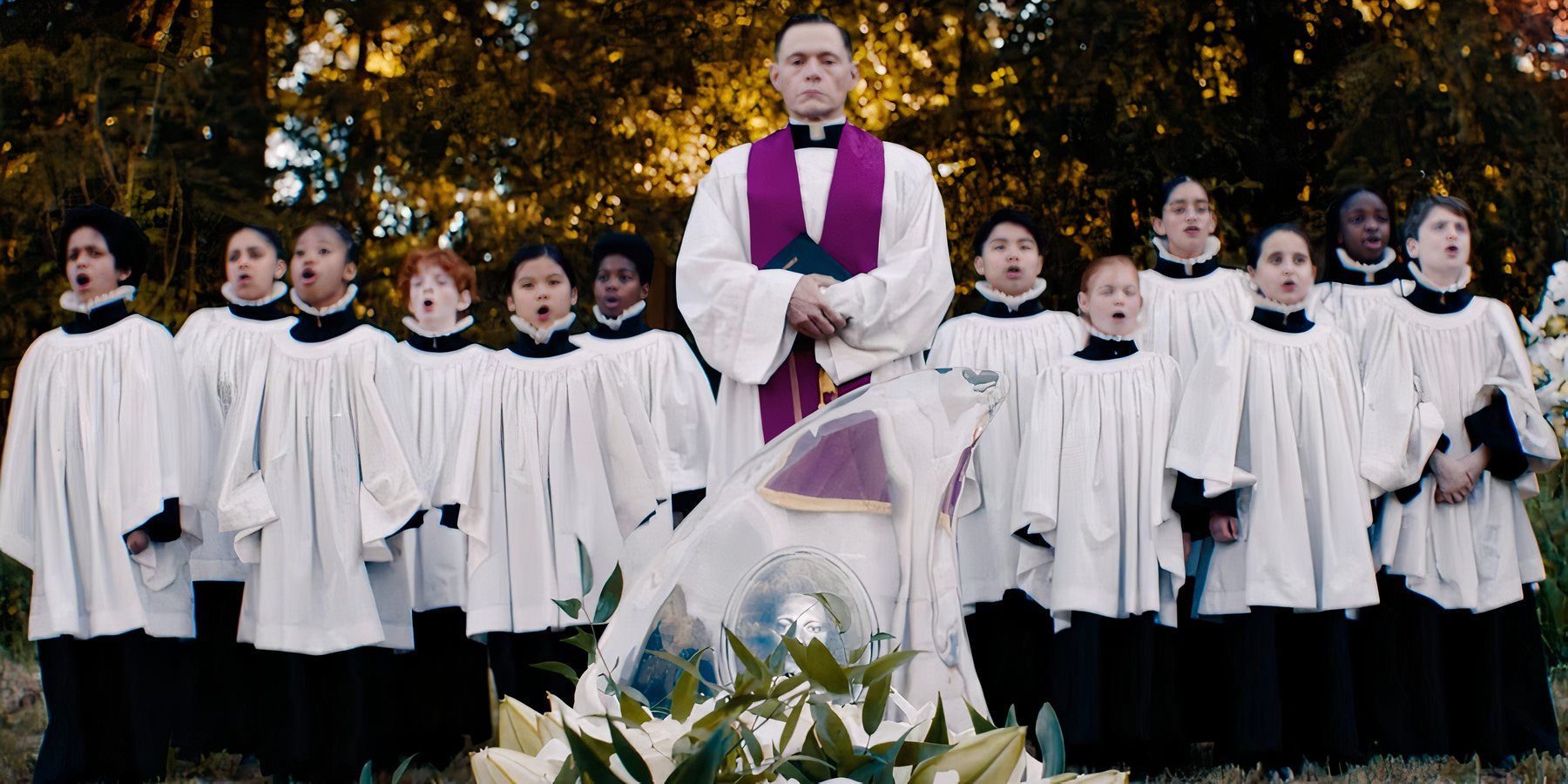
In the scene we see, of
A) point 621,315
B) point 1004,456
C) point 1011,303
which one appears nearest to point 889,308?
point 1004,456

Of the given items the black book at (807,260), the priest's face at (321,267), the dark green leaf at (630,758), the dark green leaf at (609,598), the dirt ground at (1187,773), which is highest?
the priest's face at (321,267)

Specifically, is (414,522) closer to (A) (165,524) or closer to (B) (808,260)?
(A) (165,524)

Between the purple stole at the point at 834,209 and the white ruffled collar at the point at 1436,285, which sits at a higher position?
the purple stole at the point at 834,209

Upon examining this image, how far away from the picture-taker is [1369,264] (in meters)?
6.66

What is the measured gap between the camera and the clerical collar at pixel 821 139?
503 centimetres

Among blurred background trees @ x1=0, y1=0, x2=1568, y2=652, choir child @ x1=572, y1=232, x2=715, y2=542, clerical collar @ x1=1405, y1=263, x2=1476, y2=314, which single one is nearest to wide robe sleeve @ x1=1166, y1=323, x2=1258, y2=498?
clerical collar @ x1=1405, y1=263, x2=1476, y2=314

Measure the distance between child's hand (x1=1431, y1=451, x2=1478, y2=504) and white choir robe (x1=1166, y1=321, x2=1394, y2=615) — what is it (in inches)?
7.8

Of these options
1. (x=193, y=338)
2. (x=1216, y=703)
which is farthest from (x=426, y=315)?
(x=1216, y=703)

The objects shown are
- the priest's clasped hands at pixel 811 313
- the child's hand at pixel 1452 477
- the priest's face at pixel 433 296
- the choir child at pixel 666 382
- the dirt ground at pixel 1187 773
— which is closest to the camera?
the priest's clasped hands at pixel 811 313

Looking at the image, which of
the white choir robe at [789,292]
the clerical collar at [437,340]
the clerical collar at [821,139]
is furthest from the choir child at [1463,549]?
the clerical collar at [437,340]

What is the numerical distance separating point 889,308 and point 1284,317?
2.10 metres

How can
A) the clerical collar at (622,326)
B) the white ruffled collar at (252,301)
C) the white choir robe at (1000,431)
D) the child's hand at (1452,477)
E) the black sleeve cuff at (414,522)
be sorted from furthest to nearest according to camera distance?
1. the clerical collar at (622,326)
2. the white ruffled collar at (252,301)
3. the white choir robe at (1000,431)
4. the black sleeve cuff at (414,522)
5. the child's hand at (1452,477)

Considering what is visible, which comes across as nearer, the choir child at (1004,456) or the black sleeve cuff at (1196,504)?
the black sleeve cuff at (1196,504)

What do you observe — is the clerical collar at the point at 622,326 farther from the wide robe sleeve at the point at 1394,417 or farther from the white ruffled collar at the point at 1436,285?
the white ruffled collar at the point at 1436,285
